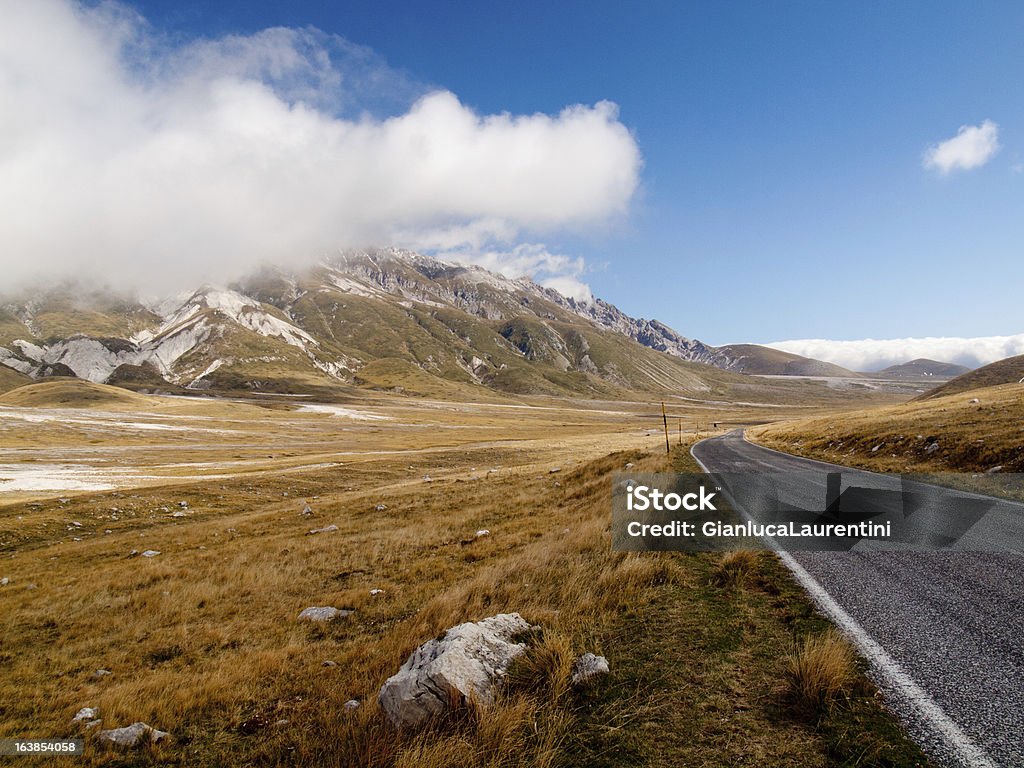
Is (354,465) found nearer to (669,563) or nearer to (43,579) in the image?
(43,579)

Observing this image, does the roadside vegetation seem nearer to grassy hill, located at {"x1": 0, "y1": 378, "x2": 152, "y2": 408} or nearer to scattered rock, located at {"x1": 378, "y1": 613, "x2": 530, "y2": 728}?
scattered rock, located at {"x1": 378, "y1": 613, "x2": 530, "y2": 728}

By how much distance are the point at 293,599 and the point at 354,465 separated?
40.2 m

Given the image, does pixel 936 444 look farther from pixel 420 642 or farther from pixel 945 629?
pixel 420 642

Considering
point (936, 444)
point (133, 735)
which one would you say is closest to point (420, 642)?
point (133, 735)

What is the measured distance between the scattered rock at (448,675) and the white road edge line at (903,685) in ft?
13.7

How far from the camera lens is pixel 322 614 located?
10.9m

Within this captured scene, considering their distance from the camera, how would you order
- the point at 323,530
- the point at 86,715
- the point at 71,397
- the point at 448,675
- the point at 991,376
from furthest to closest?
the point at 71,397, the point at 991,376, the point at 323,530, the point at 86,715, the point at 448,675

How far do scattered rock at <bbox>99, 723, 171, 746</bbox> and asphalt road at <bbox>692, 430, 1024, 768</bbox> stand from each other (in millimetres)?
8841

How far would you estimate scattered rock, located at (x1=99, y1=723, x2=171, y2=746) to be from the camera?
6.41m

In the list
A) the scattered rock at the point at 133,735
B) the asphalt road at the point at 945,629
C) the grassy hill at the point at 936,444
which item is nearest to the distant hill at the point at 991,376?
the grassy hill at the point at 936,444

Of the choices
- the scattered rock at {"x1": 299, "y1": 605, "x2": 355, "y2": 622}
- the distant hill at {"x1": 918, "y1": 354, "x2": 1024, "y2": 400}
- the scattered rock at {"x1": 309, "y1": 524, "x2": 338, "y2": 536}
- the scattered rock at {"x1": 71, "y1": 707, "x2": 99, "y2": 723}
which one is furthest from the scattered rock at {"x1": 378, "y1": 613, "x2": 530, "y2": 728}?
the distant hill at {"x1": 918, "y1": 354, "x2": 1024, "y2": 400}

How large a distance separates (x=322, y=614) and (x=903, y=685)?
1052 cm

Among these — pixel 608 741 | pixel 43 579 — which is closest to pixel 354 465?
pixel 43 579

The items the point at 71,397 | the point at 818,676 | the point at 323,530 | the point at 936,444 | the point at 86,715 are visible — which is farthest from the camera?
the point at 71,397
